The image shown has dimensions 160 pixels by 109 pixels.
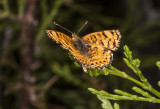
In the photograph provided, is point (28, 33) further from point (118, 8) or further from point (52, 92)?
point (118, 8)

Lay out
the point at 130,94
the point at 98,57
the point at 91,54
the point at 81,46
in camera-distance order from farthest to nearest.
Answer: the point at 81,46 → the point at 91,54 → the point at 98,57 → the point at 130,94

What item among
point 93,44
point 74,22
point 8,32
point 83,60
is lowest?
point 83,60

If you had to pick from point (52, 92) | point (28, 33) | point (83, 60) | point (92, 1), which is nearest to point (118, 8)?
point (92, 1)

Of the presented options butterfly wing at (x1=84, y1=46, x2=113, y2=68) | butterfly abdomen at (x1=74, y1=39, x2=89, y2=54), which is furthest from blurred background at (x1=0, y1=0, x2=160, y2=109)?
butterfly wing at (x1=84, y1=46, x2=113, y2=68)

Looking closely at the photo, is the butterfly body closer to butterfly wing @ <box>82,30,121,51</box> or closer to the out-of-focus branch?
butterfly wing @ <box>82,30,121,51</box>

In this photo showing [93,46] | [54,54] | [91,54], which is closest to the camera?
[91,54]

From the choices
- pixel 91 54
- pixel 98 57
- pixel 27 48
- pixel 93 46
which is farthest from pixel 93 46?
pixel 27 48

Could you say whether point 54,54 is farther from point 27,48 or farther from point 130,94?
point 130,94
